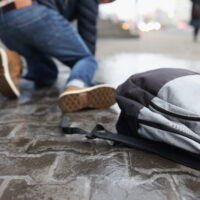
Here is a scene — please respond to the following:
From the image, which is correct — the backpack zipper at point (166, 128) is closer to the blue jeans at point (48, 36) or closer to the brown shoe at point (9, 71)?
the blue jeans at point (48, 36)

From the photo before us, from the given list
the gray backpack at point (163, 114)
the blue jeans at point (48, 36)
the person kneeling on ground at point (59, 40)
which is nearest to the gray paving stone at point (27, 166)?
the gray backpack at point (163, 114)

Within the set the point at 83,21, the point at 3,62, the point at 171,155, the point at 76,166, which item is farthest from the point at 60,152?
the point at 83,21

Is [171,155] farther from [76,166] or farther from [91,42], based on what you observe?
[91,42]

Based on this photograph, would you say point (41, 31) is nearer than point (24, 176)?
No

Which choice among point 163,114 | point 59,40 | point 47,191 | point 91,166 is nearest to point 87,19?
point 59,40

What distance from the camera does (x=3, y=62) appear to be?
1787mm

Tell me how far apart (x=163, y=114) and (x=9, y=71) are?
1.36 meters

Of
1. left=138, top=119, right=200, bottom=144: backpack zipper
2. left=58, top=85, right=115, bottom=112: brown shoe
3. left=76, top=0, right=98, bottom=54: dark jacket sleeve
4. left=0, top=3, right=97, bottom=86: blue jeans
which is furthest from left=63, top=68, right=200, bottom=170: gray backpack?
left=76, top=0, right=98, bottom=54: dark jacket sleeve

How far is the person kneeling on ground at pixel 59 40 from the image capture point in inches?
62.6

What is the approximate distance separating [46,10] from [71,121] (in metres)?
0.87

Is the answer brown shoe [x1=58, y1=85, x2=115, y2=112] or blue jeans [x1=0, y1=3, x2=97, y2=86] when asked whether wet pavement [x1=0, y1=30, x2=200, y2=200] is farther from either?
blue jeans [x1=0, y1=3, x2=97, y2=86]

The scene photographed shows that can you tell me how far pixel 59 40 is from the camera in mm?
1794

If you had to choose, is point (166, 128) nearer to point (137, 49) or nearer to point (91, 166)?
point (91, 166)

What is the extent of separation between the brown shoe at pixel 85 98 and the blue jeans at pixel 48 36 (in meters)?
0.23
